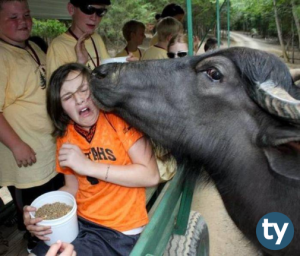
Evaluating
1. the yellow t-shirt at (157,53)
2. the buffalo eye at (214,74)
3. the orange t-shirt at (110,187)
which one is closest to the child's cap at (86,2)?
the orange t-shirt at (110,187)

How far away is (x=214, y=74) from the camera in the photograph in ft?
6.30

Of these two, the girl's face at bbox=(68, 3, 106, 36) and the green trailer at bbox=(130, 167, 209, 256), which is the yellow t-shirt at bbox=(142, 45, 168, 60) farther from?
the green trailer at bbox=(130, 167, 209, 256)

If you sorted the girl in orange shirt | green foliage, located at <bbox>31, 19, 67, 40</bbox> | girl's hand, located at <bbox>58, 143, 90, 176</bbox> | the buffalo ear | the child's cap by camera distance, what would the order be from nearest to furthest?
the buffalo ear < girl's hand, located at <bbox>58, 143, 90, 176</bbox> < the girl in orange shirt < the child's cap < green foliage, located at <bbox>31, 19, 67, 40</bbox>

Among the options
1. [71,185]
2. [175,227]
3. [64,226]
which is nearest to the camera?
[64,226]

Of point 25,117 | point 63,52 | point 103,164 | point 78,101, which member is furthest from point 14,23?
point 103,164

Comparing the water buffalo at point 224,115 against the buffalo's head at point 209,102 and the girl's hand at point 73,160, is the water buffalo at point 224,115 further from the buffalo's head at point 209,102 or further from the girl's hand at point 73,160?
the girl's hand at point 73,160

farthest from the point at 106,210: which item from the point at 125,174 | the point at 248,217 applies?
the point at 248,217

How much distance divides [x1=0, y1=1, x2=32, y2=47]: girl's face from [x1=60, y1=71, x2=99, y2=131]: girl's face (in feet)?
3.26

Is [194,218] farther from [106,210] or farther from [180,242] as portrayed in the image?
[106,210]

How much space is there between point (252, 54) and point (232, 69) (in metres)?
0.16

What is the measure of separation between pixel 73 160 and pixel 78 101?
1.31 ft

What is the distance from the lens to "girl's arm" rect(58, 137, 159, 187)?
1.83 meters

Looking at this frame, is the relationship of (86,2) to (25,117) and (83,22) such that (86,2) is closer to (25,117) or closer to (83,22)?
(83,22)
